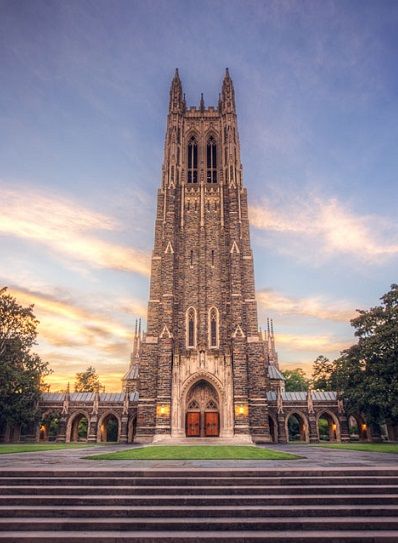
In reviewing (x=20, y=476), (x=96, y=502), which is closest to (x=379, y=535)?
(x=96, y=502)

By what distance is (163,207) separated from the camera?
40656 mm

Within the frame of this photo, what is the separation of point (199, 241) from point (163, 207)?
17.6 ft

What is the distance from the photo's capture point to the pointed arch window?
119 feet

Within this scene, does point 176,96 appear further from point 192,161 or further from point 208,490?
point 208,490

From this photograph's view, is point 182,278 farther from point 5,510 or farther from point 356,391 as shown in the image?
point 5,510

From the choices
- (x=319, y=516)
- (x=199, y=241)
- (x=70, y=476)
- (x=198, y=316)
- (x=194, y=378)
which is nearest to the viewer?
(x=319, y=516)

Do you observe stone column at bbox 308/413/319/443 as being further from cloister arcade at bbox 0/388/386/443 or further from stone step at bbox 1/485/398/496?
stone step at bbox 1/485/398/496

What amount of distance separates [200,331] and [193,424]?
8.09 metres

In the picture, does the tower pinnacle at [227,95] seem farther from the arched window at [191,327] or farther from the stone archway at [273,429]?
the stone archway at [273,429]

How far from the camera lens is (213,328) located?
36.8 m

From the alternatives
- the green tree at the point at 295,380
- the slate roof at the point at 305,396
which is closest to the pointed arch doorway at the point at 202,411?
the slate roof at the point at 305,396

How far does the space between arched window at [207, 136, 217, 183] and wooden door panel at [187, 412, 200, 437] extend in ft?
81.4

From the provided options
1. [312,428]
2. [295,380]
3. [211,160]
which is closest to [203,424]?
[312,428]

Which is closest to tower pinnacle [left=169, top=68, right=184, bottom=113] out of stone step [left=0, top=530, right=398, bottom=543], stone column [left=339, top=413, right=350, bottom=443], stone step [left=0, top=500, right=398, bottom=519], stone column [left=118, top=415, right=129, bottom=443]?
stone column [left=118, top=415, right=129, bottom=443]
